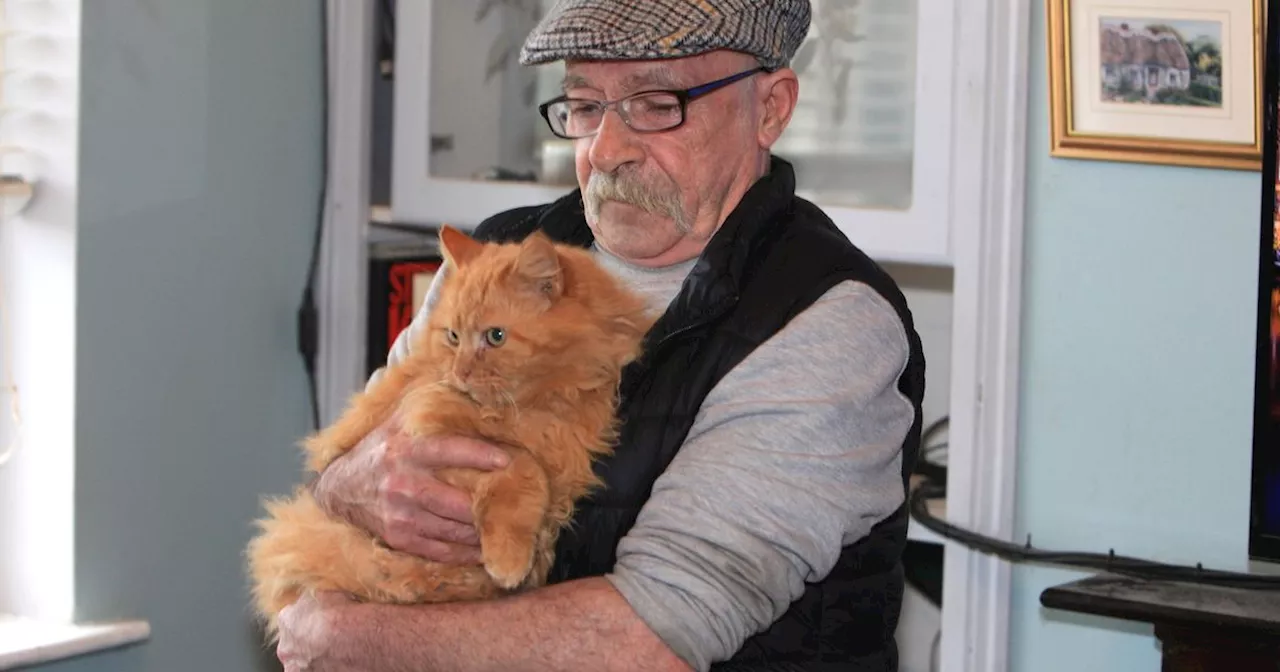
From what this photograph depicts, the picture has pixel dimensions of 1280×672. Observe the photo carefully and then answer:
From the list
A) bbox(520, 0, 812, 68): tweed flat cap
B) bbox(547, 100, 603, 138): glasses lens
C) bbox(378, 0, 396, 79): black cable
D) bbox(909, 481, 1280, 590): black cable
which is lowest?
bbox(909, 481, 1280, 590): black cable

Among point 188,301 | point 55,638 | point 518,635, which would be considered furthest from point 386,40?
point 518,635

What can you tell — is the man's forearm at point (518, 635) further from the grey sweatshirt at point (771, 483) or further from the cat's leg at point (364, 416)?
the cat's leg at point (364, 416)

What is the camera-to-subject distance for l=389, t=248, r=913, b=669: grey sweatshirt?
4.24 ft

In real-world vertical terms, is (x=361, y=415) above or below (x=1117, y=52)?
below

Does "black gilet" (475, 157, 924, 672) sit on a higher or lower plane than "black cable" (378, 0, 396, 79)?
lower

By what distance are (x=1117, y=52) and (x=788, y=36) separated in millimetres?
674

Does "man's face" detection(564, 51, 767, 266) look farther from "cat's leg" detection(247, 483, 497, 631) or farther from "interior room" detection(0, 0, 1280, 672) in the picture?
"cat's leg" detection(247, 483, 497, 631)

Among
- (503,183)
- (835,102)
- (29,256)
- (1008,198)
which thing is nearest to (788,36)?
(1008,198)

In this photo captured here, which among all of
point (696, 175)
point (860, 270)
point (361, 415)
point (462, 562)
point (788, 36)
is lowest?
point (462, 562)

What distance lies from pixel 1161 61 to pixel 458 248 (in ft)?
3.50

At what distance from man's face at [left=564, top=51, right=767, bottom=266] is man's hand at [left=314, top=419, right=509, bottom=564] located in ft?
1.03

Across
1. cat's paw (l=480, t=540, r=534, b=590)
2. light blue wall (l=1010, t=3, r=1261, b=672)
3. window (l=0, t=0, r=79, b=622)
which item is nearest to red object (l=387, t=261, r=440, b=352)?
window (l=0, t=0, r=79, b=622)

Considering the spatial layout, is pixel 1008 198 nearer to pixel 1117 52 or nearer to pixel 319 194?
pixel 1117 52

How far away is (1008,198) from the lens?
6.86 feet
